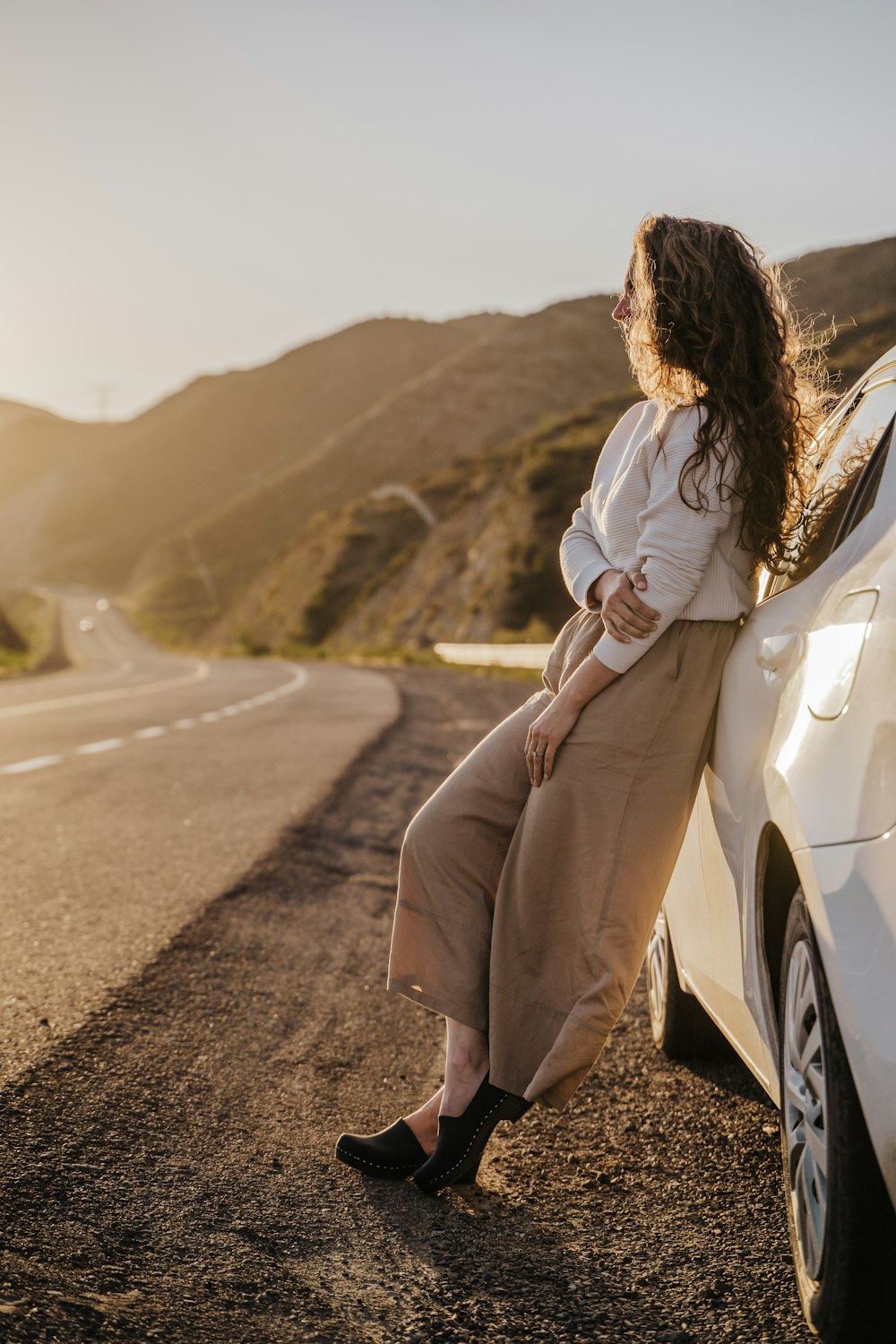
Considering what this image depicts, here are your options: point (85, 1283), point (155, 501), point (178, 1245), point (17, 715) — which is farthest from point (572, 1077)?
point (155, 501)

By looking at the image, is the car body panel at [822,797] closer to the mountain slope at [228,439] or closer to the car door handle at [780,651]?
the car door handle at [780,651]

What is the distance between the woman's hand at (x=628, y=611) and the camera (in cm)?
290

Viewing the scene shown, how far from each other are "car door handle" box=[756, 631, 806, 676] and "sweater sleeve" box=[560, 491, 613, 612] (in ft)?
1.48

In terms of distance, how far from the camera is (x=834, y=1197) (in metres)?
2.11

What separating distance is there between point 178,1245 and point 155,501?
16838 centimetres

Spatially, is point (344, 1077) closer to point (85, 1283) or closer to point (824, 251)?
point (85, 1283)

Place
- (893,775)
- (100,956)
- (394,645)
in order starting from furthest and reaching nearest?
(394,645) → (100,956) → (893,775)

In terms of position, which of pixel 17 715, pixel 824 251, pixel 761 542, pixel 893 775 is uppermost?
pixel 824 251

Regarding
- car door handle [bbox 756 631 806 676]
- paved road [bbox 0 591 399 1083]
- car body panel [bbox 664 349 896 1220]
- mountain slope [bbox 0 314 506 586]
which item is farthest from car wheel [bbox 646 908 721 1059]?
mountain slope [bbox 0 314 506 586]

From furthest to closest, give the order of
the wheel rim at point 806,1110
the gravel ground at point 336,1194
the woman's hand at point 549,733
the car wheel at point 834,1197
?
the woman's hand at point 549,733 → the gravel ground at point 336,1194 → the wheel rim at point 806,1110 → the car wheel at point 834,1197

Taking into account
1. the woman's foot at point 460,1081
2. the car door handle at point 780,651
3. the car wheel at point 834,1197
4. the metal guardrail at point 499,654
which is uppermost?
the car door handle at point 780,651

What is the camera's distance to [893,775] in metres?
1.96

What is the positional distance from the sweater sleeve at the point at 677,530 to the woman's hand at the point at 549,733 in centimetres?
22

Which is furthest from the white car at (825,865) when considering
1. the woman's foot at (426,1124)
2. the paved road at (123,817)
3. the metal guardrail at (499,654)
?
the metal guardrail at (499,654)
